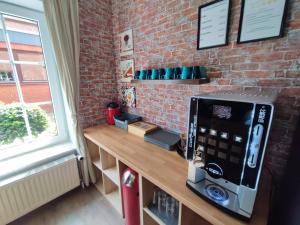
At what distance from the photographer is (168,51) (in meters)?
1.54

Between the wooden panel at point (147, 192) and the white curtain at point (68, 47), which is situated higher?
the white curtain at point (68, 47)

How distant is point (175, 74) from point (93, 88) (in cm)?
124

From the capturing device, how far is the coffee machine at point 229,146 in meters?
0.62

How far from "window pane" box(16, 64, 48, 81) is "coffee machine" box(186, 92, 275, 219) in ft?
6.24

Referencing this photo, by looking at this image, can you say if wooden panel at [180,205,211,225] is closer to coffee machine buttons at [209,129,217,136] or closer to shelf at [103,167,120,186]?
coffee machine buttons at [209,129,217,136]

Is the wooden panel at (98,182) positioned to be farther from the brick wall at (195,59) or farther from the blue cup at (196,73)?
the blue cup at (196,73)

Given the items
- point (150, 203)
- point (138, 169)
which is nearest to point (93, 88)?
point (138, 169)

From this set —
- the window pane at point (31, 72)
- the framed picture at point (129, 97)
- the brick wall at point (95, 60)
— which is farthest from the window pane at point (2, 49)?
the framed picture at point (129, 97)

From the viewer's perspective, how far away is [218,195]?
2.61 feet

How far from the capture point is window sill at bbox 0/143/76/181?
4.91 feet

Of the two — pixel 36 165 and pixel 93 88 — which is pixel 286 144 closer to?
pixel 93 88

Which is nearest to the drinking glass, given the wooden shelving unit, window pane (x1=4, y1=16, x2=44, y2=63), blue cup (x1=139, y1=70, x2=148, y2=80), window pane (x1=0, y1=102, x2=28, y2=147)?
the wooden shelving unit

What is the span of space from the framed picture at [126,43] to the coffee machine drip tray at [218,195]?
171cm

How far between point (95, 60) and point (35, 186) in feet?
5.40
